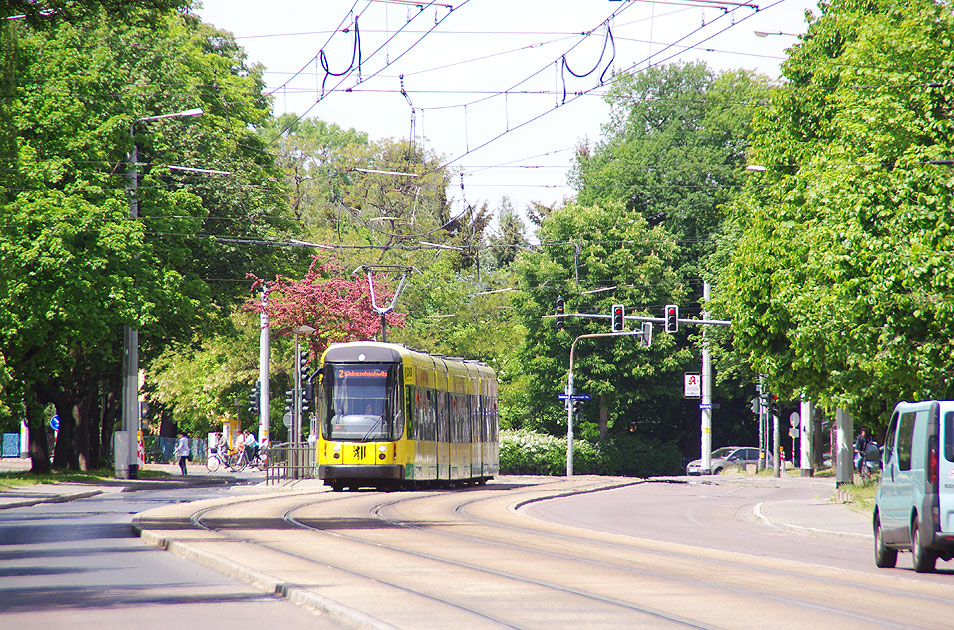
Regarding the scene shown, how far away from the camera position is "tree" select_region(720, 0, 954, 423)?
82.1 feet

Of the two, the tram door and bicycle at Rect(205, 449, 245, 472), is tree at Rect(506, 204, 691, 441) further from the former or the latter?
the tram door

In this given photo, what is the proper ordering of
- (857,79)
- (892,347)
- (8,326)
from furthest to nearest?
(8,326)
(857,79)
(892,347)

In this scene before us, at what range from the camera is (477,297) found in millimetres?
77438

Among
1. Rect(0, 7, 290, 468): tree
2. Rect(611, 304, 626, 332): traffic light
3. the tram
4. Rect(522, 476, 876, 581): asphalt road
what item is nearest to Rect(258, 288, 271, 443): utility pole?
Rect(0, 7, 290, 468): tree

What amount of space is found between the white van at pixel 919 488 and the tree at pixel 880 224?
9897 millimetres

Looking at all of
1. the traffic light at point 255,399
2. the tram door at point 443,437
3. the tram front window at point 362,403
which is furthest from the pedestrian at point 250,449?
the tram front window at point 362,403

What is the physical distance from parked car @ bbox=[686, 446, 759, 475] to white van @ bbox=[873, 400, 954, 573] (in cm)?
4558

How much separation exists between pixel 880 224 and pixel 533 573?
49.2 feet

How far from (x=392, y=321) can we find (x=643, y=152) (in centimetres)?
1860

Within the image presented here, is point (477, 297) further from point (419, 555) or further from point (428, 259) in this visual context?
point (419, 555)

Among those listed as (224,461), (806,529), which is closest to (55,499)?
(806,529)

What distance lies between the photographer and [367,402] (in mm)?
32250

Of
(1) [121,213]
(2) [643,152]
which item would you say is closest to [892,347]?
(1) [121,213]

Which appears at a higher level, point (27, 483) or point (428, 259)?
point (428, 259)
